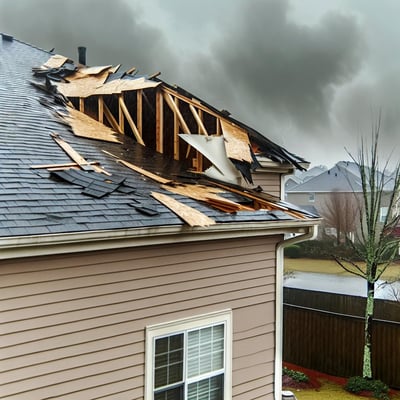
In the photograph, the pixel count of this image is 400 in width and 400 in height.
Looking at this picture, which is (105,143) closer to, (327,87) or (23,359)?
(23,359)

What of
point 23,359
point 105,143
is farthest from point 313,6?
point 23,359

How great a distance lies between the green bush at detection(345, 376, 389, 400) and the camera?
389 inches

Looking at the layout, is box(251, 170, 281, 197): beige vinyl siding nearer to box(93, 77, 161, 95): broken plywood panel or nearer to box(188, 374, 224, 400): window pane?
box(93, 77, 161, 95): broken plywood panel

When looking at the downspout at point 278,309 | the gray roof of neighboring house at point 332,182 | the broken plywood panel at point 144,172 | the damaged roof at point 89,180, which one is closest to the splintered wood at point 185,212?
the damaged roof at point 89,180

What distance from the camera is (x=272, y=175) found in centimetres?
802

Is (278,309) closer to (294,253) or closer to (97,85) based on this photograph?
(97,85)

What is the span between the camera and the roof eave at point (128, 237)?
3.45 m

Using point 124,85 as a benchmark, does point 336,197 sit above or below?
below

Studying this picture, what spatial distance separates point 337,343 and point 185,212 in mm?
8913

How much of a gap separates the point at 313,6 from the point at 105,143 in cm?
2288

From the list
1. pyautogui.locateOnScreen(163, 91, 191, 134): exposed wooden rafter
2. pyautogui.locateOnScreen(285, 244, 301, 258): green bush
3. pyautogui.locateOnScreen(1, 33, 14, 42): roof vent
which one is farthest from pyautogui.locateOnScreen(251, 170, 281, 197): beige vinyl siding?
pyautogui.locateOnScreen(285, 244, 301, 258): green bush

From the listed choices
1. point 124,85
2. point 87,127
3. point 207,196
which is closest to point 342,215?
point 124,85

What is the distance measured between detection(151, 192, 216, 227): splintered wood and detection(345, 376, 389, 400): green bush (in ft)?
27.1

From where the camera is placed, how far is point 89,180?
4801 millimetres
